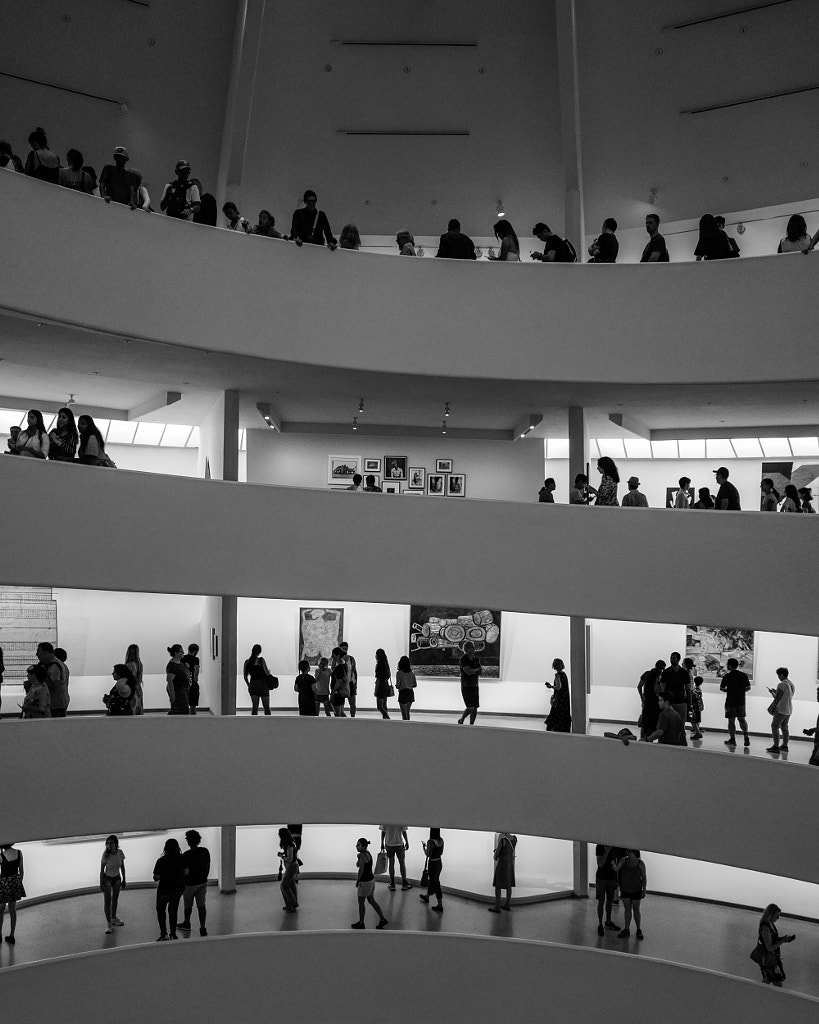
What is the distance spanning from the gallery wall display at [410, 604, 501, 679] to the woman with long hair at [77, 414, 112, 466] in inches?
366

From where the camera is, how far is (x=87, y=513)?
1374cm

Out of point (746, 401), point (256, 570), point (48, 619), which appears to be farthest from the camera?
point (48, 619)

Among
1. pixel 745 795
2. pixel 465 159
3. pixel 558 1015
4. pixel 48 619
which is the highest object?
pixel 465 159

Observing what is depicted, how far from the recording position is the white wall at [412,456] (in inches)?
836

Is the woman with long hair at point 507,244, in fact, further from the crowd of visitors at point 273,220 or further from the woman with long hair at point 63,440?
the woman with long hair at point 63,440

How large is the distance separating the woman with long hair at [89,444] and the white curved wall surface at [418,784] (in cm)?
394

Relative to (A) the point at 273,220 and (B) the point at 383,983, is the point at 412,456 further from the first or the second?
(B) the point at 383,983

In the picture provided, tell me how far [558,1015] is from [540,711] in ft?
23.9

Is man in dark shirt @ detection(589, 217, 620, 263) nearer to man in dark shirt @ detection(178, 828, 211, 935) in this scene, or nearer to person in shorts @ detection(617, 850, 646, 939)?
person in shorts @ detection(617, 850, 646, 939)

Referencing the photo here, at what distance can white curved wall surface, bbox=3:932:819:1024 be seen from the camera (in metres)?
13.9

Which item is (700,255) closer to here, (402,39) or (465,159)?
(465,159)

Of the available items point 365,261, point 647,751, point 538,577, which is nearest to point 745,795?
point 647,751

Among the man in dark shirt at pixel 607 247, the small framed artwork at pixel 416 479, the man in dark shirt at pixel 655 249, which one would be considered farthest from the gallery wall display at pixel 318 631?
the man in dark shirt at pixel 655 249

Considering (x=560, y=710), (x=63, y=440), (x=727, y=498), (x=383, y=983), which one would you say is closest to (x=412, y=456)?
(x=560, y=710)
